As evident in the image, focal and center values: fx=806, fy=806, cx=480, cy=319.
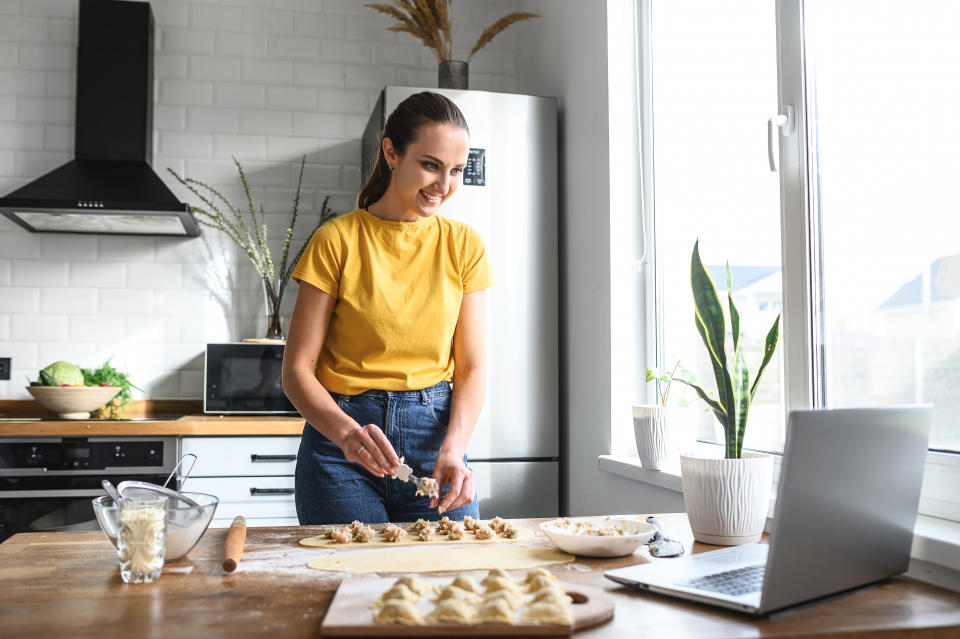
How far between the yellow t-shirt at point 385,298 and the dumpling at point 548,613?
801mm

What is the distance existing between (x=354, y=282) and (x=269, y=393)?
5.32 ft

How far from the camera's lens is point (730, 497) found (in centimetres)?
125

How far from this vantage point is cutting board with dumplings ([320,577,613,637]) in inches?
30.7

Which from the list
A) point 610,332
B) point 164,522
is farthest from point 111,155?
point 164,522

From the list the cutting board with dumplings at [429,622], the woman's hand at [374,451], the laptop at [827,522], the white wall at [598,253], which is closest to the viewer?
the cutting board with dumplings at [429,622]

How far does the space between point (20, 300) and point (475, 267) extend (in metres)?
2.50

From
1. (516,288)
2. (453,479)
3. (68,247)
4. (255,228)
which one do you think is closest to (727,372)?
(453,479)

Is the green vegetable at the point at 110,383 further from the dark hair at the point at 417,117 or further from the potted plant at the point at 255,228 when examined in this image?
the dark hair at the point at 417,117

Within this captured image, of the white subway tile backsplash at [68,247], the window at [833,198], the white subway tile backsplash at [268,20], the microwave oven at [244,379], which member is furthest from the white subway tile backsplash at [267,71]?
the window at [833,198]

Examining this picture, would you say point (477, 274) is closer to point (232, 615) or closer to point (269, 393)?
point (232, 615)

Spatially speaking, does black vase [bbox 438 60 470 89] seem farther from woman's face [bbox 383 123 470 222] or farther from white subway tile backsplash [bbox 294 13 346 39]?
woman's face [bbox 383 123 470 222]

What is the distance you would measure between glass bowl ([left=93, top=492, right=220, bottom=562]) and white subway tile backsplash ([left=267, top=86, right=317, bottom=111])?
108 inches

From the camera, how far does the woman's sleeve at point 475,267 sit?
1673 millimetres

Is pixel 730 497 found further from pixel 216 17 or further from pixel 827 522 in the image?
pixel 216 17
